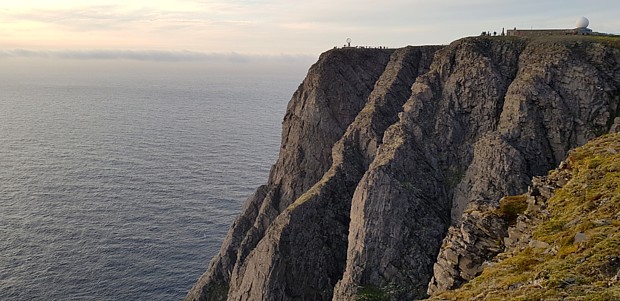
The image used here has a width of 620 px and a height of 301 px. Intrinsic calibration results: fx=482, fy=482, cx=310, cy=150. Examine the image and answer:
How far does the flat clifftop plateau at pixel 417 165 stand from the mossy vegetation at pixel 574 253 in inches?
1317

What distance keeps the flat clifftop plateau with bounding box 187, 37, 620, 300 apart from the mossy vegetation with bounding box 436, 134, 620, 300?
33.5m

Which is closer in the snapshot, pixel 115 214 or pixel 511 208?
pixel 511 208

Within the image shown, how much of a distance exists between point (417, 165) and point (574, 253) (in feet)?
179

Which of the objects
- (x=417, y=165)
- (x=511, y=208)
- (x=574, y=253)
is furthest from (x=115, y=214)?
(x=574, y=253)

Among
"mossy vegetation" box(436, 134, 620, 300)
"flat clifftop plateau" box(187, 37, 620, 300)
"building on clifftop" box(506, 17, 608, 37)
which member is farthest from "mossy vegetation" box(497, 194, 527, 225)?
"building on clifftop" box(506, 17, 608, 37)

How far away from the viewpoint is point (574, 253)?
23703 mm

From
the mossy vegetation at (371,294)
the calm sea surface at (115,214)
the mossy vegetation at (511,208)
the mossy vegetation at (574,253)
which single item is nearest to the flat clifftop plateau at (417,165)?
the mossy vegetation at (371,294)

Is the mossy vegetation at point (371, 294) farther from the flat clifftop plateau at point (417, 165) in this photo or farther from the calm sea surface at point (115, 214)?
the calm sea surface at point (115, 214)

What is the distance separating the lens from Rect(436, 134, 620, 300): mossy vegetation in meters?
20.7

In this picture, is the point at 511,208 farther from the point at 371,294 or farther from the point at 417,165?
the point at 417,165

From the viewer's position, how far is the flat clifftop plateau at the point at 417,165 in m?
69.5

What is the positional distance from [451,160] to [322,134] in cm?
2897

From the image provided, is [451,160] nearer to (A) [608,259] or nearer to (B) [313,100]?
(B) [313,100]

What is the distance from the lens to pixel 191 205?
432ft
